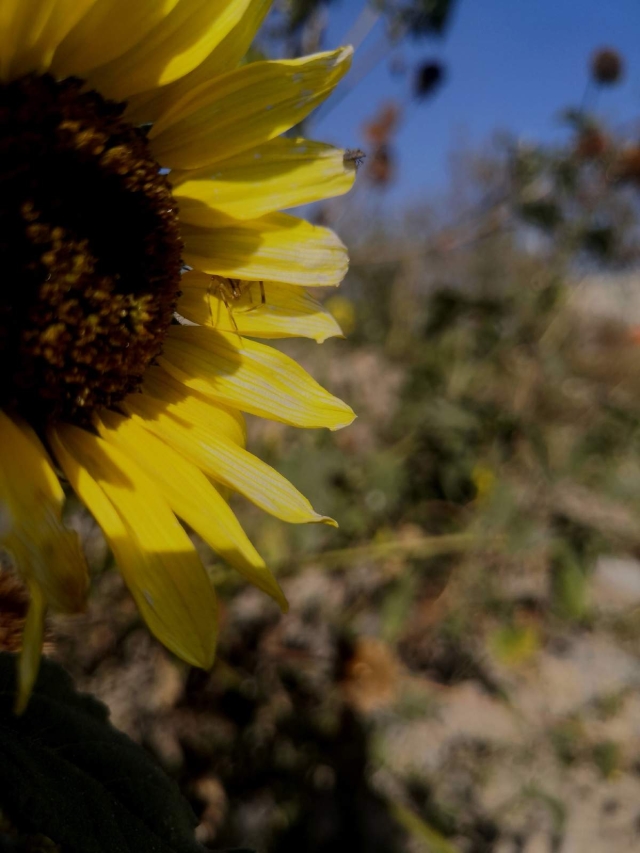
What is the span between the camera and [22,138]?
73cm

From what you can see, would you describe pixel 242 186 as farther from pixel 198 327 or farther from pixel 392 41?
pixel 392 41

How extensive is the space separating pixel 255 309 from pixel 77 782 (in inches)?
24.1

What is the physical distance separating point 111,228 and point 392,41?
1947 millimetres

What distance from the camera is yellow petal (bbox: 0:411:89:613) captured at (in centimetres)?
57

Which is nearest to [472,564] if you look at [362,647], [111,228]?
[362,647]

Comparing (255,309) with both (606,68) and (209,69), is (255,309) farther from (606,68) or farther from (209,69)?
(606,68)

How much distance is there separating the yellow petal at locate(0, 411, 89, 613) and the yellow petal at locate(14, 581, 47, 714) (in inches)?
0.7

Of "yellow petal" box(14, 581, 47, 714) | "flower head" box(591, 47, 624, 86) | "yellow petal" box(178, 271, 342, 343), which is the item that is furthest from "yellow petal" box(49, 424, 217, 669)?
"flower head" box(591, 47, 624, 86)

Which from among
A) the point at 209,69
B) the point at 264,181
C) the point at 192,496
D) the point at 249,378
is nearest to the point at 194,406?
the point at 249,378

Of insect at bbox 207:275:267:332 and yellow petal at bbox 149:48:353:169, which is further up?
yellow petal at bbox 149:48:353:169

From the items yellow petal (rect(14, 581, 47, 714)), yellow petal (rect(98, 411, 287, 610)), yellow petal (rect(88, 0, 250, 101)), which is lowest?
yellow petal (rect(98, 411, 287, 610))

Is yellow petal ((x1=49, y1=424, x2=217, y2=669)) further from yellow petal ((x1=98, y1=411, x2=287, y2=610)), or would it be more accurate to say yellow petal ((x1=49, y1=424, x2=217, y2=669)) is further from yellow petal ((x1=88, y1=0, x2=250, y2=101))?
yellow petal ((x1=88, y1=0, x2=250, y2=101))

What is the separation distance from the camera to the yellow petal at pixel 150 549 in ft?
2.18

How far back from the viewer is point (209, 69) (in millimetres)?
864
